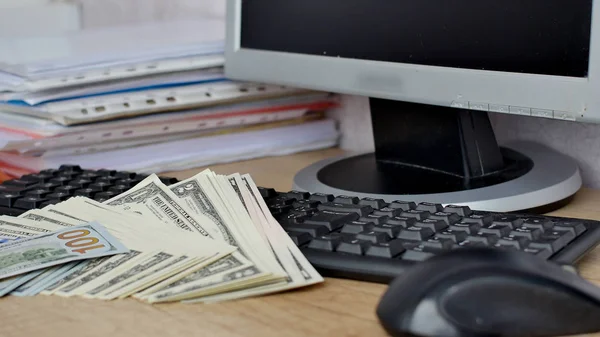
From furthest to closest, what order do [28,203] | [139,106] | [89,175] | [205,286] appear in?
1. [139,106]
2. [89,175]
3. [28,203]
4. [205,286]

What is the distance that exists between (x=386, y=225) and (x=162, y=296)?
0.58 feet

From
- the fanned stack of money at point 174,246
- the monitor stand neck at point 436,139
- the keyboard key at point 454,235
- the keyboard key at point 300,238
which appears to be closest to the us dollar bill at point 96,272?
the fanned stack of money at point 174,246

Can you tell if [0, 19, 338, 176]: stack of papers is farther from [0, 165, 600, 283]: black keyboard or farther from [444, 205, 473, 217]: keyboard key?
[444, 205, 473, 217]: keyboard key

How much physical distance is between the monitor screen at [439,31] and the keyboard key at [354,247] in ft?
0.82

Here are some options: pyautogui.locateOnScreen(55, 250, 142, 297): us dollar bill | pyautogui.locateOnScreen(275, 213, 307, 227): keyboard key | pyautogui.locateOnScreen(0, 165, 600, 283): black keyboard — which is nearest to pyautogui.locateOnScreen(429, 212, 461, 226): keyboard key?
pyautogui.locateOnScreen(0, 165, 600, 283): black keyboard

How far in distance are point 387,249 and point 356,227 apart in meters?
0.06

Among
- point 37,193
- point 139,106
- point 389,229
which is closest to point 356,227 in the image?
point 389,229

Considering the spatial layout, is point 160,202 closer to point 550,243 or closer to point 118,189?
point 118,189

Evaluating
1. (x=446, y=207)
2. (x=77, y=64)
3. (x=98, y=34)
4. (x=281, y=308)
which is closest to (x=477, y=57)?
(x=446, y=207)

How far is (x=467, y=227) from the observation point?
661mm

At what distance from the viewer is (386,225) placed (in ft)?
2.21

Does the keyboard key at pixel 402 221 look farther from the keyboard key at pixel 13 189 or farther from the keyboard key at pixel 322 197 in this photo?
the keyboard key at pixel 13 189

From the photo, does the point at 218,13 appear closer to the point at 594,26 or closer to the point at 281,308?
the point at 594,26

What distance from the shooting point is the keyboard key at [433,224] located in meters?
0.66
